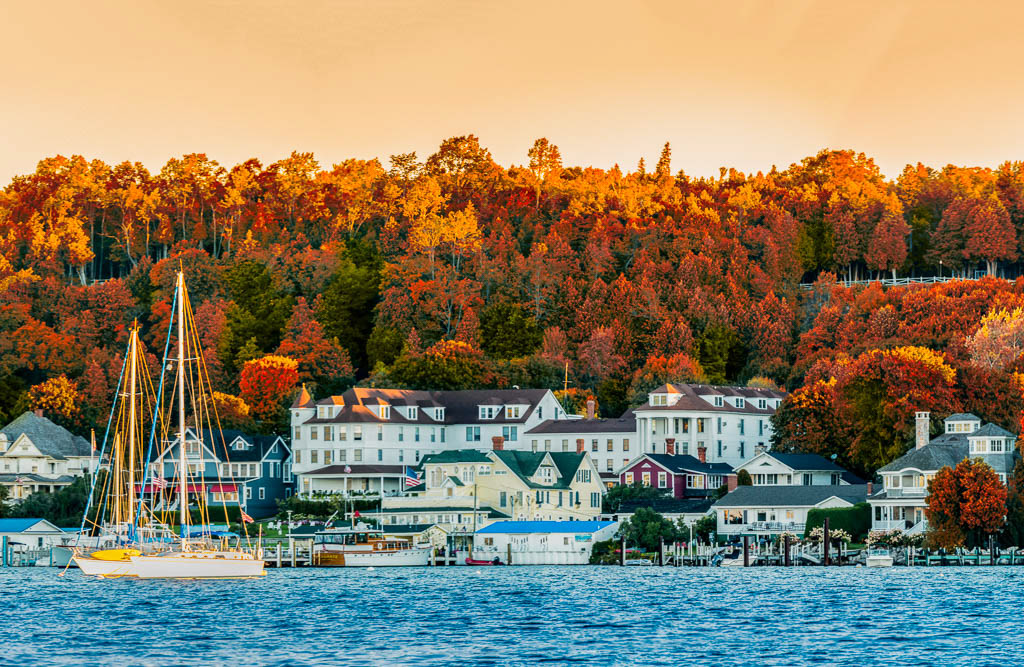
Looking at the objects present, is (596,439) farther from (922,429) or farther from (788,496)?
(922,429)

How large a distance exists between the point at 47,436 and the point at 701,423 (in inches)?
2087

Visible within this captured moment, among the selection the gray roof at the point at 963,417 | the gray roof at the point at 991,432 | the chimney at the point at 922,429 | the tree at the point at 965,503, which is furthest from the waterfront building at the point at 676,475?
the tree at the point at 965,503

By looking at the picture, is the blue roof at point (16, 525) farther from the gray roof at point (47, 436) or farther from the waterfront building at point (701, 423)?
the waterfront building at point (701, 423)

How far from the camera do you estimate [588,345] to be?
163m

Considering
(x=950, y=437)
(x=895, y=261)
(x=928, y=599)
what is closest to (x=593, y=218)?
(x=895, y=261)

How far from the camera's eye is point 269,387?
6339 inches

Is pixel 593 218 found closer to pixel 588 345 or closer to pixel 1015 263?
pixel 588 345

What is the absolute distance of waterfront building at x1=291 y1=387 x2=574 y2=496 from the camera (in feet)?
484

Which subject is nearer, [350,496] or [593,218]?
[350,496]

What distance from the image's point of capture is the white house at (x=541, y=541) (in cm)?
12531

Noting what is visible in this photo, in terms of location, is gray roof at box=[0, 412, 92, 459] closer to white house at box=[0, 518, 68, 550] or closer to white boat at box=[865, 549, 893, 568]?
white house at box=[0, 518, 68, 550]

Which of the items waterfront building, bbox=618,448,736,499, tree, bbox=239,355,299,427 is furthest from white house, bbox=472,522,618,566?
tree, bbox=239,355,299,427

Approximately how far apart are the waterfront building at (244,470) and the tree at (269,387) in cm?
661

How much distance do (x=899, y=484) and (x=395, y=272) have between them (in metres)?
68.1
